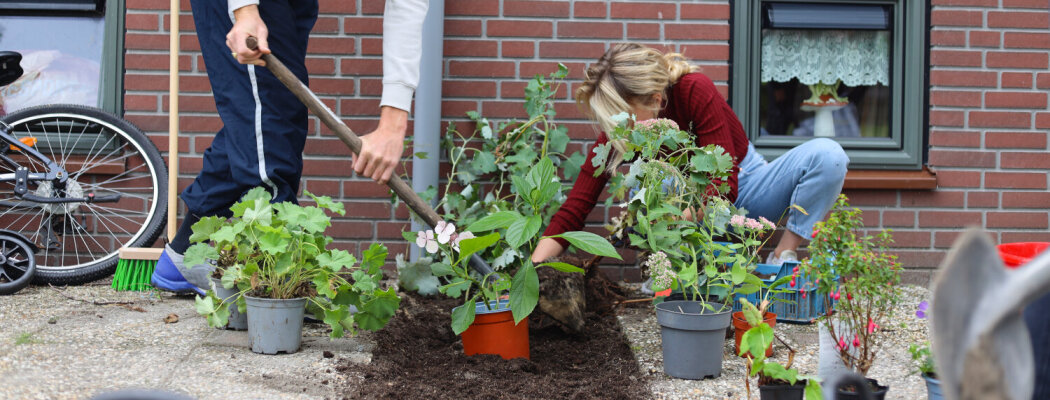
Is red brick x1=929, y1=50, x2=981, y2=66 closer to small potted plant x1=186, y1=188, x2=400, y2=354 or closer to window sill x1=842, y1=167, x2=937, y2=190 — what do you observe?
window sill x1=842, y1=167, x2=937, y2=190

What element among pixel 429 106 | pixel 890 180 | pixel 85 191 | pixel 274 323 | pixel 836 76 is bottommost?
pixel 274 323

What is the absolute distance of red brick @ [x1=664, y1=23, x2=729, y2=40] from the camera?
3230 millimetres

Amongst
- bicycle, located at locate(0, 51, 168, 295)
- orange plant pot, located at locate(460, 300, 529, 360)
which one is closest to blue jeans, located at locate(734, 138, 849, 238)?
orange plant pot, located at locate(460, 300, 529, 360)

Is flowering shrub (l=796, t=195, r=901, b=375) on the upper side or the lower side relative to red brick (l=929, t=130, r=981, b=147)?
lower

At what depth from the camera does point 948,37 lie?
10.8 feet

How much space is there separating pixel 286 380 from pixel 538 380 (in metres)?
0.62

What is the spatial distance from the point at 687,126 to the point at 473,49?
980 millimetres

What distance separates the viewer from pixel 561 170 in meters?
3.24

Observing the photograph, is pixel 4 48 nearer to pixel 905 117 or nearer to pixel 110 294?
pixel 110 294

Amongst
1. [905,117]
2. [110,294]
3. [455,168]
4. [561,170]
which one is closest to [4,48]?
[110,294]

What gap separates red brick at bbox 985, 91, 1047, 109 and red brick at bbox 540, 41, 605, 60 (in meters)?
1.65

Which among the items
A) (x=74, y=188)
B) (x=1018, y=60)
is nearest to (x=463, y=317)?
(x=74, y=188)

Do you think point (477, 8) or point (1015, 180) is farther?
point (1015, 180)

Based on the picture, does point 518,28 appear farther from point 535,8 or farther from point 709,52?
point 709,52
